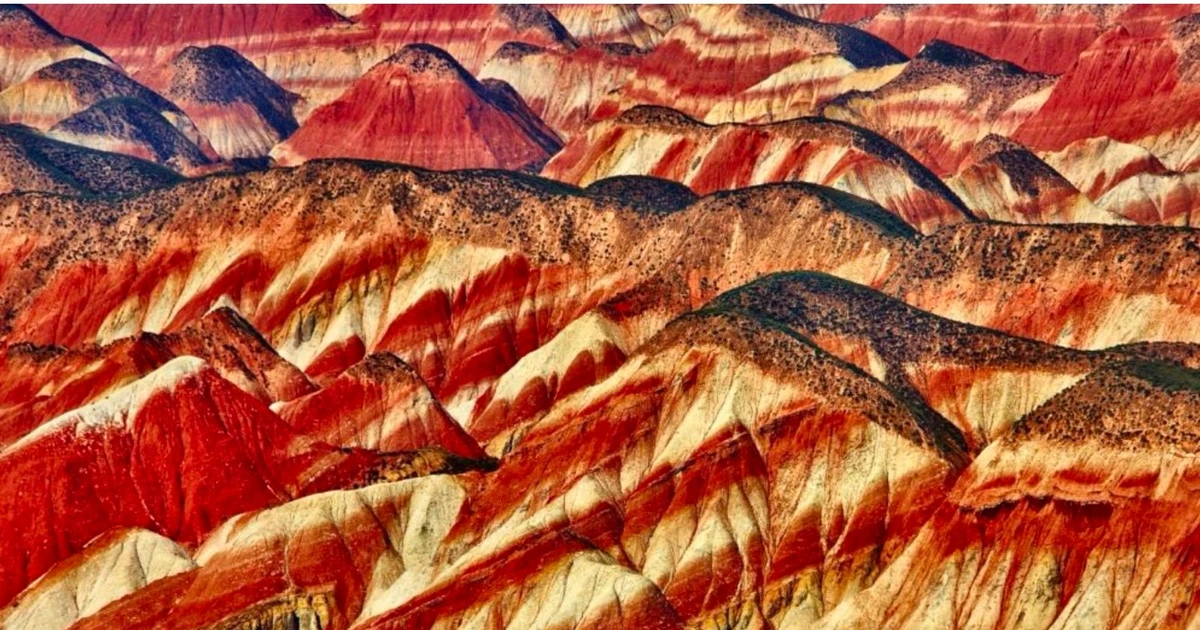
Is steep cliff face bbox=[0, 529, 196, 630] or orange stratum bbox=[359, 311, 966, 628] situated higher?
orange stratum bbox=[359, 311, 966, 628]

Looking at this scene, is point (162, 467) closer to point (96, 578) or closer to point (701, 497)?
point (96, 578)

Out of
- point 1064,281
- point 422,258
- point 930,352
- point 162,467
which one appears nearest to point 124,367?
point 162,467

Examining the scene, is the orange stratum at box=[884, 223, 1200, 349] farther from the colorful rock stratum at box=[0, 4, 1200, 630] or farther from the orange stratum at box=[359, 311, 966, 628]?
the orange stratum at box=[359, 311, 966, 628]

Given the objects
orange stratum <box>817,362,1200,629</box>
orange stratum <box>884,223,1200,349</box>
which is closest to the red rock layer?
orange stratum <box>884,223,1200,349</box>

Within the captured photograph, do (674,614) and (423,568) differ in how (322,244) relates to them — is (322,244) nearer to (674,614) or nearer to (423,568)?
(423,568)

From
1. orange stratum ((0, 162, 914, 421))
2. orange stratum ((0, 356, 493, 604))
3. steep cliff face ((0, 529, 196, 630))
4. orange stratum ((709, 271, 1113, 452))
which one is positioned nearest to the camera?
steep cliff face ((0, 529, 196, 630))

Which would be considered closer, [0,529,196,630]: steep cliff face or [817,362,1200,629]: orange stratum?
[817,362,1200,629]: orange stratum
